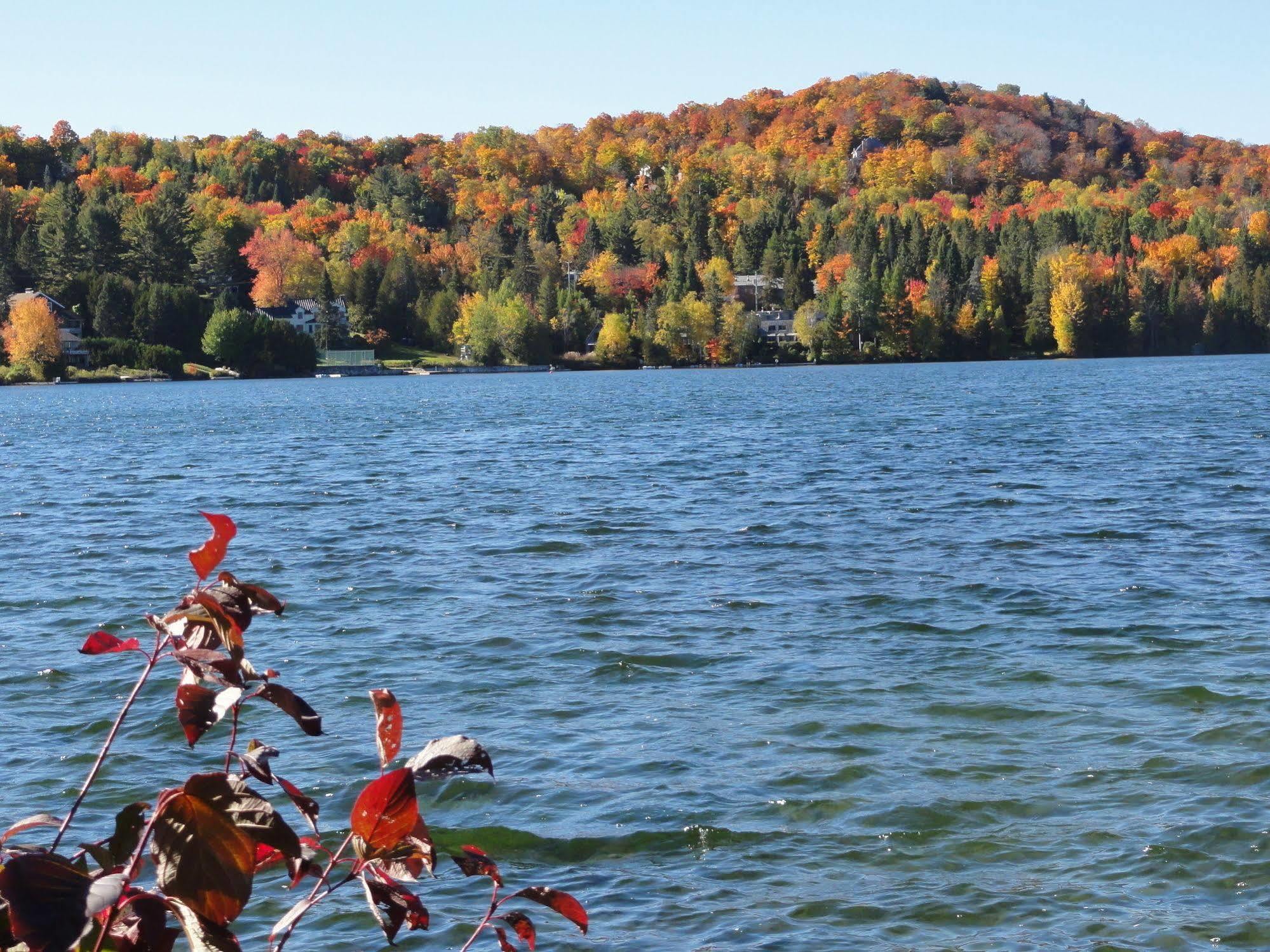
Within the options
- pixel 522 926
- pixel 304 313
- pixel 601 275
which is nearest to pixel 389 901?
pixel 522 926

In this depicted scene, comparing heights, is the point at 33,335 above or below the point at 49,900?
above

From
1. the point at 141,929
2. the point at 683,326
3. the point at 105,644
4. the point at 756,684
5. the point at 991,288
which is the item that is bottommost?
the point at 756,684

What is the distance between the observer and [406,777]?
264cm

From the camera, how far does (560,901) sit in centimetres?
285

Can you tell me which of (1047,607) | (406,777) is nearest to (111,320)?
(1047,607)

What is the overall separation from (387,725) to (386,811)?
20cm

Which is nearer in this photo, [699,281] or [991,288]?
[991,288]

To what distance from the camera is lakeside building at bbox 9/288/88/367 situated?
13412 cm

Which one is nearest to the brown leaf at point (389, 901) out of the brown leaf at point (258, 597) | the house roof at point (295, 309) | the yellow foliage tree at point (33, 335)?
the brown leaf at point (258, 597)

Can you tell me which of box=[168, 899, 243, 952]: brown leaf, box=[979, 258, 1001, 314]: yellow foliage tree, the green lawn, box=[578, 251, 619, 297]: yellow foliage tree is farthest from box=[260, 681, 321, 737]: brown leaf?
box=[578, 251, 619, 297]: yellow foliage tree

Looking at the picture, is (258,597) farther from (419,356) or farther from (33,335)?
(419,356)

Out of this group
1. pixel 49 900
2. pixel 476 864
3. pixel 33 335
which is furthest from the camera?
pixel 33 335

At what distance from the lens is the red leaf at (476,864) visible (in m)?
3.07

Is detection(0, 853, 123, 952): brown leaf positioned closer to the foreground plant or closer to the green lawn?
the foreground plant
